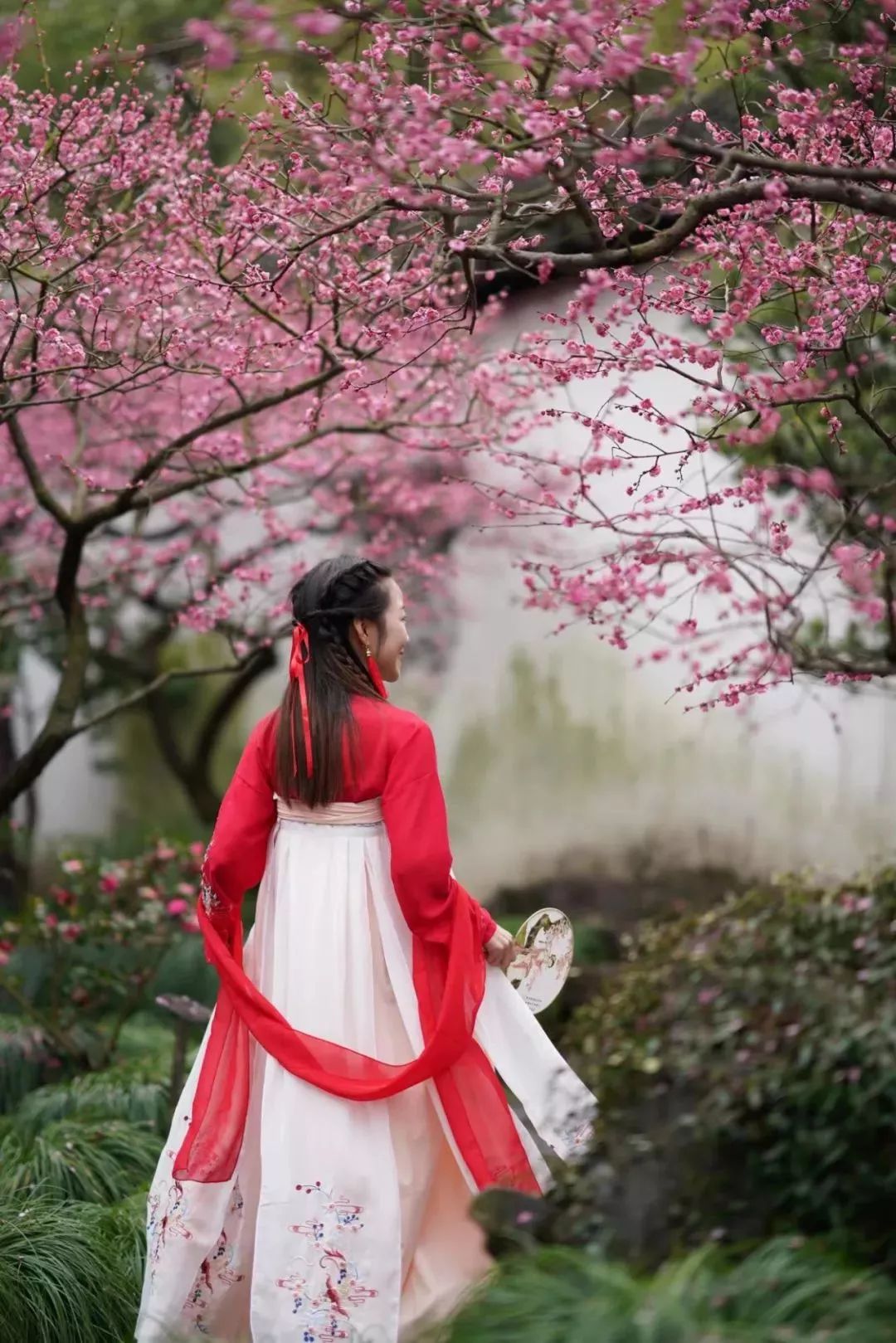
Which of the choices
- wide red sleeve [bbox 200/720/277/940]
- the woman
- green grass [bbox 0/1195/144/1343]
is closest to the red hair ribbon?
the woman

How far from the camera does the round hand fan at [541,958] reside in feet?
9.99

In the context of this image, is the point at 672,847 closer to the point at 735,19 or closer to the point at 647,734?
the point at 647,734

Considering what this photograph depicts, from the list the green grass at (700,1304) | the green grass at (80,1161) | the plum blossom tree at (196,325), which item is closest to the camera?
the green grass at (700,1304)

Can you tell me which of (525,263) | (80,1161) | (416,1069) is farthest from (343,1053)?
(525,263)

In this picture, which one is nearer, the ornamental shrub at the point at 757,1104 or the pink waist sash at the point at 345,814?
the ornamental shrub at the point at 757,1104

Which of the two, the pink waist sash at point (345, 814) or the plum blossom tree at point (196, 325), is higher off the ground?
the plum blossom tree at point (196, 325)

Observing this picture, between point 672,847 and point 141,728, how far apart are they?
10.7 feet

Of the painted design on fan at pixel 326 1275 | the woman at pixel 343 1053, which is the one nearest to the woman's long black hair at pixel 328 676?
the woman at pixel 343 1053

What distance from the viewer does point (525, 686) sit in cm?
668

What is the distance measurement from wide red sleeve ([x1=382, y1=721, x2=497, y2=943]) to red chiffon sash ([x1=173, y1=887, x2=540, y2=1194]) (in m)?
0.04

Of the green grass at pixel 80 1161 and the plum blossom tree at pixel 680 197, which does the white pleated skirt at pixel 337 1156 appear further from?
the plum blossom tree at pixel 680 197

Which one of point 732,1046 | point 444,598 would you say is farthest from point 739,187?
point 444,598

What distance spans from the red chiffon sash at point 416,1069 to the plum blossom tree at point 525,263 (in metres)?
0.87

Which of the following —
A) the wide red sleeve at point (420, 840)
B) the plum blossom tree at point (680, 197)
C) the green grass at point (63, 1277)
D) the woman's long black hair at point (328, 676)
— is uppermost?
the plum blossom tree at point (680, 197)
